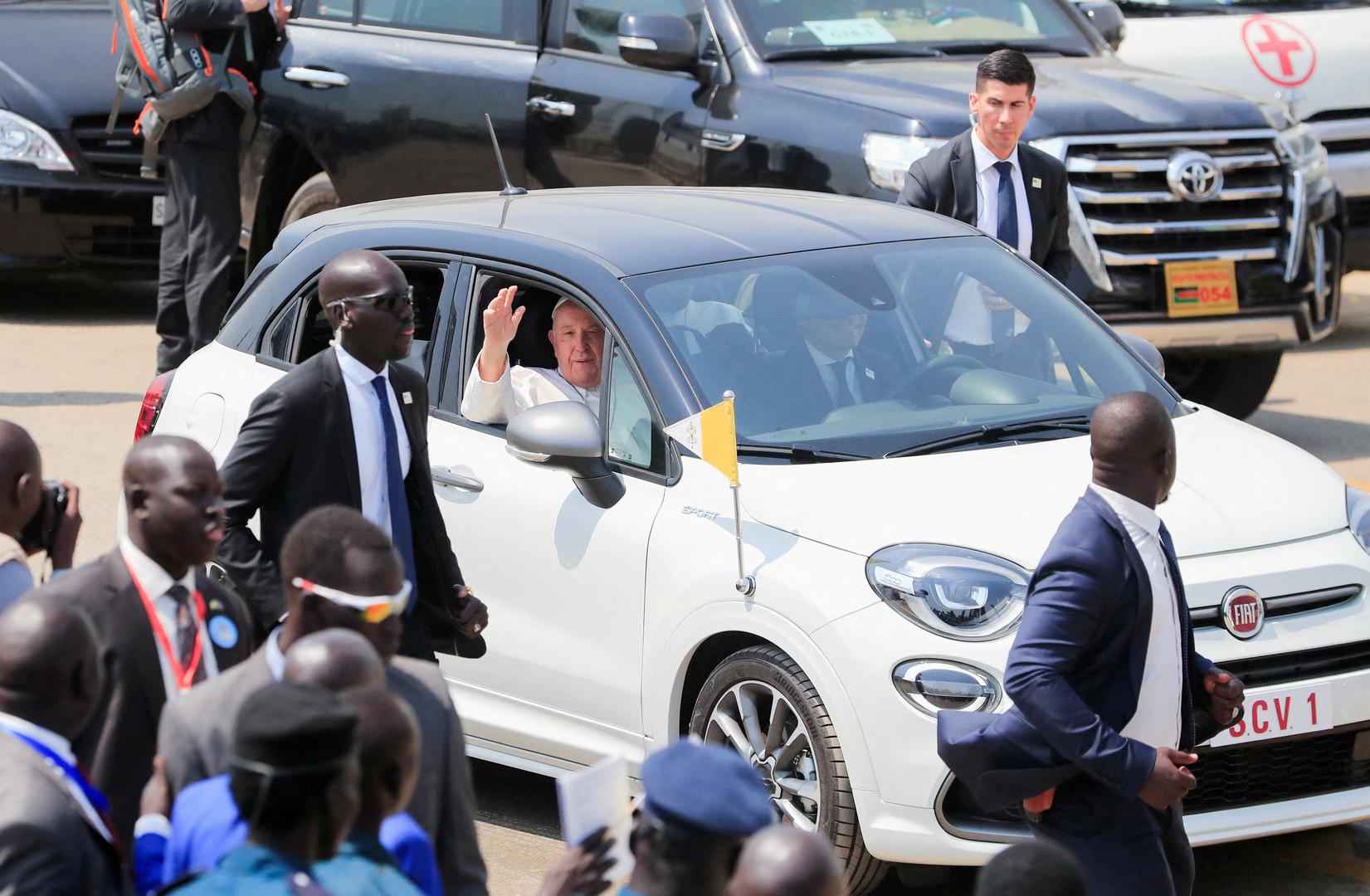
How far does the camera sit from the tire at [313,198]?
968cm

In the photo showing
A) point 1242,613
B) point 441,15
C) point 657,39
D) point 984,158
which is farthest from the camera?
point 441,15

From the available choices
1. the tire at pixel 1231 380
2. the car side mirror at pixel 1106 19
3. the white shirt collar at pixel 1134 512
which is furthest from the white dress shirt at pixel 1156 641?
the car side mirror at pixel 1106 19

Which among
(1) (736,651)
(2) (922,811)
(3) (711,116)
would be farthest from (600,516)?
(3) (711,116)

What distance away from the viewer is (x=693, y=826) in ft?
7.81

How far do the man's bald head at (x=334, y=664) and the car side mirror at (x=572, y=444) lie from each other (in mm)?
2423

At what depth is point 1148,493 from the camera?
383 cm

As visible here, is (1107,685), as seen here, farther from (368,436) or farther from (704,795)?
(368,436)

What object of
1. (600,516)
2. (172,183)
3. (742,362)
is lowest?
(172,183)

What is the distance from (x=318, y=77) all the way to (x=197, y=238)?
1006mm

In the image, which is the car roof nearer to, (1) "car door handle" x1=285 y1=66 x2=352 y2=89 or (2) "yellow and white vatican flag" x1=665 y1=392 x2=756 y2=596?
(2) "yellow and white vatican flag" x1=665 y1=392 x2=756 y2=596

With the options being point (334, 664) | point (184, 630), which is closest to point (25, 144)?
point (184, 630)

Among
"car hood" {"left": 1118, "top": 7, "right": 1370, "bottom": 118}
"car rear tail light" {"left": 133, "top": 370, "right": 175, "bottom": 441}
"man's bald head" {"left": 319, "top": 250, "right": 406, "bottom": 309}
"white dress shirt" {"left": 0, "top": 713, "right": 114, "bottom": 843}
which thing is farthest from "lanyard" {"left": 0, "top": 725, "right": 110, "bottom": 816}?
"car hood" {"left": 1118, "top": 7, "right": 1370, "bottom": 118}

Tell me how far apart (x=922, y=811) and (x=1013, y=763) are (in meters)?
0.75

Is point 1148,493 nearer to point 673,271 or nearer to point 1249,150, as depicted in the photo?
point 673,271
